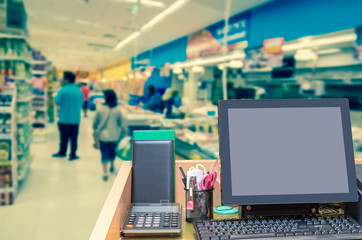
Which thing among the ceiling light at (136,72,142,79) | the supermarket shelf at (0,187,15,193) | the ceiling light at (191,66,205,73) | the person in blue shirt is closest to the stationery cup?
the supermarket shelf at (0,187,15,193)

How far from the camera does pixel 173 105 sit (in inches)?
257

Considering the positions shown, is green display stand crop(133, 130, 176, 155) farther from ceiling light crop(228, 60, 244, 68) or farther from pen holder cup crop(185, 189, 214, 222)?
ceiling light crop(228, 60, 244, 68)

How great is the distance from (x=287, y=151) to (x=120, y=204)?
0.65 metres

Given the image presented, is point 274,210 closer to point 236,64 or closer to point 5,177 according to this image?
point 5,177

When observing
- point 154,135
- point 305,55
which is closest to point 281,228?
point 154,135

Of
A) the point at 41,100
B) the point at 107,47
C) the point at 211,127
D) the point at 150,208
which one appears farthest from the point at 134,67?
the point at 150,208

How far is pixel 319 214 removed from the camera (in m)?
1.26

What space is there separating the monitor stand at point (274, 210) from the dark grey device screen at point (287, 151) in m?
0.09

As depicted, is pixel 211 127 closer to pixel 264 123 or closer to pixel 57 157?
pixel 57 157

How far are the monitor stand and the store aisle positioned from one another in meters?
2.62

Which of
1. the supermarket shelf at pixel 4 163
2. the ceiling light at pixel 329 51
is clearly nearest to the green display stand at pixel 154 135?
the supermarket shelf at pixel 4 163

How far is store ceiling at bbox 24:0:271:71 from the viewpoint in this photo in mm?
5793

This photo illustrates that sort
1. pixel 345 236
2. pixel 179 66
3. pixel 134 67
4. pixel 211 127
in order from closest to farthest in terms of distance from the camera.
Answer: pixel 345 236
pixel 211 127
pixel 134 67
pixel 179 66

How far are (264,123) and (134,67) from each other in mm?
5673
